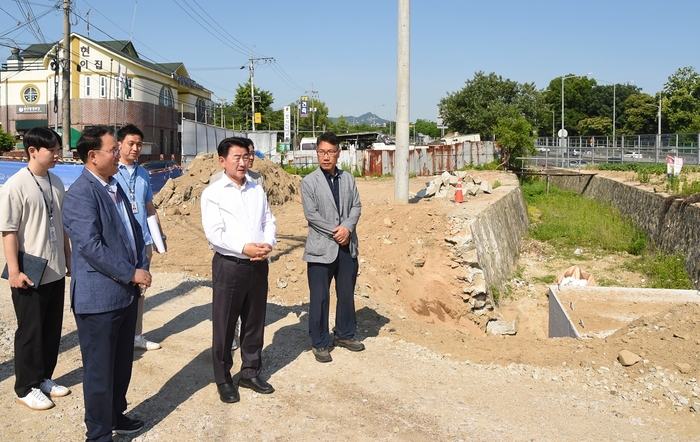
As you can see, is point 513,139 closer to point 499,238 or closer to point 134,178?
point 499,238

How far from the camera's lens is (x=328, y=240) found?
5.35 m

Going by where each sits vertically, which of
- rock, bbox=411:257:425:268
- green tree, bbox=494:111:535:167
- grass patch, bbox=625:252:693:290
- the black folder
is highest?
green tree, bbox=494:111:535:167

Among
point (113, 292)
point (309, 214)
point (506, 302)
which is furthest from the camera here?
point (506, 302)

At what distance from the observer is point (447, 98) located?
178ft

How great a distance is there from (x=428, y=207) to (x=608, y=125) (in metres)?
71.3

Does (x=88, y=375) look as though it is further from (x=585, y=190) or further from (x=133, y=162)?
(x=585, y=190)

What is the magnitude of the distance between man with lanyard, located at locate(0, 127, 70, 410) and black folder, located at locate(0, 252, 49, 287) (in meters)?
0.02

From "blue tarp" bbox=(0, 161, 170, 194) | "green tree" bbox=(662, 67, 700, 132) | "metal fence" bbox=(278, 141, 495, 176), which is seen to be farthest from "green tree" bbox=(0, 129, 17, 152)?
"green tree" bbox=(662, 67, 700, 132)

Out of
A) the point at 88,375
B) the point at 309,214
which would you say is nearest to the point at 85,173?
the point at 88,375

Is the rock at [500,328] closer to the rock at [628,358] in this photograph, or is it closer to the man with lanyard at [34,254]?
the rock at [628,358]

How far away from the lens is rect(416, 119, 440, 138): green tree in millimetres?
123350

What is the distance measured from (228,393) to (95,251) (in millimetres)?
1545

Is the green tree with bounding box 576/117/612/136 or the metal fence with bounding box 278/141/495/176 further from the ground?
the green tree with bounding box 576/117/612/136

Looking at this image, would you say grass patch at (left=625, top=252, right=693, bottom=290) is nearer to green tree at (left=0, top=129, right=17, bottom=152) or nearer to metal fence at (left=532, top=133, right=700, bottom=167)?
metal fence at (left=532, top=133, right=700, bottom=167)
